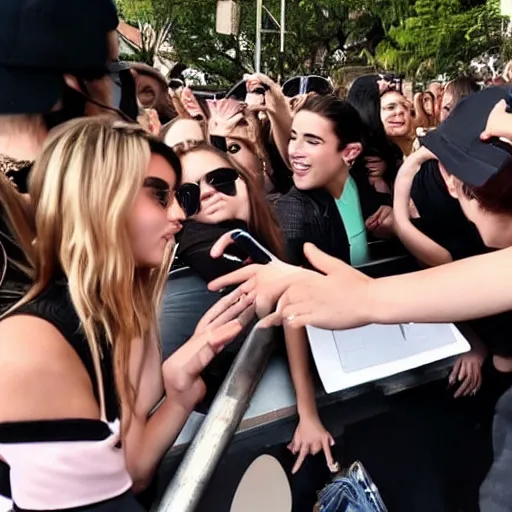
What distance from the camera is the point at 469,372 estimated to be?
1578 mm

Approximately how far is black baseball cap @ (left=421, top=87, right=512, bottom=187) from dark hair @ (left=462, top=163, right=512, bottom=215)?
1cm

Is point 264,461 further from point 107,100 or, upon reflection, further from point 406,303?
point 107,100

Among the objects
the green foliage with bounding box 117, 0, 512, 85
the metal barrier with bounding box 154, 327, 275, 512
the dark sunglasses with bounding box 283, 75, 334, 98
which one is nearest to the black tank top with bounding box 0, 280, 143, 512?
the metal barrier with bounding box 154, 327, 275, 512

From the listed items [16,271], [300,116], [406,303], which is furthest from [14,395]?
[300,116]

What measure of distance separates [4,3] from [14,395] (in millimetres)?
519

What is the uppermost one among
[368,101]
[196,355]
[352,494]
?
[368,101]

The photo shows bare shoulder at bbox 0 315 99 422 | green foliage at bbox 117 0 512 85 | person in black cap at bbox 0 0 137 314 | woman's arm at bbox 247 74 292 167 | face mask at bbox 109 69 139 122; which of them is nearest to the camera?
bare shoulder at bbox 0 315 99 422

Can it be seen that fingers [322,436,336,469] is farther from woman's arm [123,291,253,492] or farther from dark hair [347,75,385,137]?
dark hair [347,75,385,137]

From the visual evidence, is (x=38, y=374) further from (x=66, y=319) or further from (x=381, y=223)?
(x=381, y=223)

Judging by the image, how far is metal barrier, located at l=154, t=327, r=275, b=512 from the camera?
1.04 m

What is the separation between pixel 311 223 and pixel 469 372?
0.49 metres

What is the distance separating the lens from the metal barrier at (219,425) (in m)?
1.04

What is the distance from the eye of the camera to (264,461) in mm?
1252

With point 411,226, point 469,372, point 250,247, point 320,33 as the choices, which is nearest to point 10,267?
point 250,247
